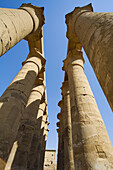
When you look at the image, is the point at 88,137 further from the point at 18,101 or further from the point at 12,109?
the point at 18,101

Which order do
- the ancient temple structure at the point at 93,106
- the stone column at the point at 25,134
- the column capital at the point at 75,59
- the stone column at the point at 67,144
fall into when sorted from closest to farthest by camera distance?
the ancient temple structure at the point at 93,106 → the stone column at the point at 25,134 → the stone column at the point at 67,144 → the column capital at the point at 75,59

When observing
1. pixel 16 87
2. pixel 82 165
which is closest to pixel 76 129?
pixel 82 165

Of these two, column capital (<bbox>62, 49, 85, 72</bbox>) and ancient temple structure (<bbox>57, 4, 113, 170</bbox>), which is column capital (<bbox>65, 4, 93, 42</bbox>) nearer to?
column capital (<bbox>62, 49, 85, 72</bbox>)

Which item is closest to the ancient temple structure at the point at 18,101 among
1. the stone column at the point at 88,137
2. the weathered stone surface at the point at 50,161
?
the stone column at the point at 88,137

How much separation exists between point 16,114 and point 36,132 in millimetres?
5845

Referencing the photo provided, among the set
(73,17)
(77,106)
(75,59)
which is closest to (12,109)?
(77,106)

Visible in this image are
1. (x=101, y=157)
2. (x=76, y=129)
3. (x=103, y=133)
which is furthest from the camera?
(x=76, y=129)

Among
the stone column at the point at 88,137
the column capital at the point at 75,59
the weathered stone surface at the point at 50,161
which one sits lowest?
the stone column at the point at 88,137

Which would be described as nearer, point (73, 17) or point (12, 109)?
point (12, 109)

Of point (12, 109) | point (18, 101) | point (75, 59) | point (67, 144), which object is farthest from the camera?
point (75, 59)

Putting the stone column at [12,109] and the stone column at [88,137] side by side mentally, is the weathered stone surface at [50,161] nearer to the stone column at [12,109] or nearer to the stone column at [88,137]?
the stone column at [88,137]

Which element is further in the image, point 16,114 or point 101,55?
point 16,114

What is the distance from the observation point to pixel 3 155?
364 cm

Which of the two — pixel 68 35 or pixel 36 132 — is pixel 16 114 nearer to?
pixel 36 132
